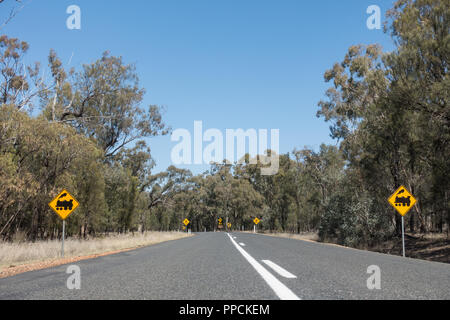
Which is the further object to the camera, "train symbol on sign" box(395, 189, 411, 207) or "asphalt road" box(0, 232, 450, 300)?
"train symbol on sign" box(395, 189, 411, 207)

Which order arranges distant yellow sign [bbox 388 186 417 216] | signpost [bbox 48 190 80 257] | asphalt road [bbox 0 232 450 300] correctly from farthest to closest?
1. distant yellow sign [bbox 388 186 417 216]
2. signpost [bbox 48 190 80 257]
3. asphalt road [bbox 0 232 450 300]

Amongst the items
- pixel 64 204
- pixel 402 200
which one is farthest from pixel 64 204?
pixel 402 200

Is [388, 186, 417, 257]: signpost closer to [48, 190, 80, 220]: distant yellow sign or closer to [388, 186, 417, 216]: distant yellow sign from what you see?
[388, 186, 417, 216]: distant yellow sign

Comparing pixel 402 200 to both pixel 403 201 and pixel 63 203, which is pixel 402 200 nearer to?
pixel 403 201

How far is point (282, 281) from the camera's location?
5.11m

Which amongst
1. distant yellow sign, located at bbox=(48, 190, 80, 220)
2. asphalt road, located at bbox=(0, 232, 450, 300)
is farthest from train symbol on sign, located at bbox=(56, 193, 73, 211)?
asphalt road, located at bbox=(0, 232, 450, 300)

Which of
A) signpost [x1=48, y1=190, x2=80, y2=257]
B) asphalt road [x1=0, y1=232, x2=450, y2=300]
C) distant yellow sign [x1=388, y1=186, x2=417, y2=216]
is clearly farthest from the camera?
distant yellow sign [x1=388, y1=186, x2=417, y2=216]

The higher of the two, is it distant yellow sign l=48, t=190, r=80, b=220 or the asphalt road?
distant yellow sign l=48, t=190, r=80, b=220

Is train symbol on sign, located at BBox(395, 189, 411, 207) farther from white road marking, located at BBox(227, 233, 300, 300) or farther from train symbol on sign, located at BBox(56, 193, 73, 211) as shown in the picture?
train symbol on sign, located at BBox(56, 193, 73, 211)

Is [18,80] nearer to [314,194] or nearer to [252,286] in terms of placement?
[252,286]

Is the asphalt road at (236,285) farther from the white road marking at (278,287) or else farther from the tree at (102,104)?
the tree at (102,104)

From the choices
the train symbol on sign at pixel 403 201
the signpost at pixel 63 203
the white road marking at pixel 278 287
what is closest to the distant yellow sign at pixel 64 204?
the signpost at pixel 63 203

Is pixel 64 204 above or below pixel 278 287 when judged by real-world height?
above

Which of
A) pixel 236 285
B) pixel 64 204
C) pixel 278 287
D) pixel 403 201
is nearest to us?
pixel 278 287
